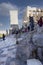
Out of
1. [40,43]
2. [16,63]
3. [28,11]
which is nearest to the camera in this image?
[16,63]

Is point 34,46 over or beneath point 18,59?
over

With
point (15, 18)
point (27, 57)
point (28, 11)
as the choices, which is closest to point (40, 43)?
point (27, 57)

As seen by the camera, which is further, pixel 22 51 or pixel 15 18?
pixel 15 18

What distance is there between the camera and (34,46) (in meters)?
5.52

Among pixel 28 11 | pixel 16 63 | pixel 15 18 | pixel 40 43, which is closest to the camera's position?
pixel 16 63

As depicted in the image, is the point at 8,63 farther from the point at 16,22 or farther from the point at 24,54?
the point at 16,22

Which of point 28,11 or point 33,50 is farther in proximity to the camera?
point 28,11

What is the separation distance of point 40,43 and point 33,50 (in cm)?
32

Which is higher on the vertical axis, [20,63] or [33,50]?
[33,50]

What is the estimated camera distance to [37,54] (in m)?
5.26

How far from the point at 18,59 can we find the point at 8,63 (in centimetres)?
43

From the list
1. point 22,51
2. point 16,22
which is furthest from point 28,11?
point 22,51

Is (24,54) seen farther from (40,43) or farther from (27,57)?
(40,43)

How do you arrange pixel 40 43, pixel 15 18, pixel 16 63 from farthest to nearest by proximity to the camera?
pixel 15 18 < pixel 40 43 < pixel 16 63
